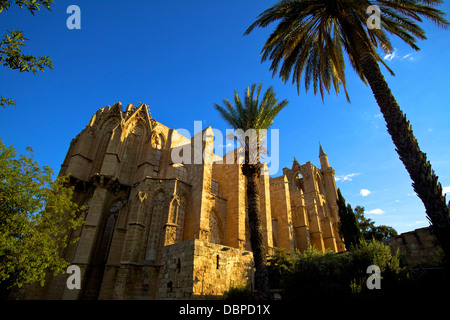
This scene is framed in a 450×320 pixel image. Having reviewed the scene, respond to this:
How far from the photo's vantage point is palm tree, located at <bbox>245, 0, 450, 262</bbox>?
613 centimetres

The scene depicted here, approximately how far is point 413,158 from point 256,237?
6353mm

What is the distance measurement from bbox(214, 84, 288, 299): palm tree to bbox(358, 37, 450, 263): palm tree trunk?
5083 millimetres

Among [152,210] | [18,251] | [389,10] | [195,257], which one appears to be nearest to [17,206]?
[18,251]

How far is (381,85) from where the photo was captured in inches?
303

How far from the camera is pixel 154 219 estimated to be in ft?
44.2

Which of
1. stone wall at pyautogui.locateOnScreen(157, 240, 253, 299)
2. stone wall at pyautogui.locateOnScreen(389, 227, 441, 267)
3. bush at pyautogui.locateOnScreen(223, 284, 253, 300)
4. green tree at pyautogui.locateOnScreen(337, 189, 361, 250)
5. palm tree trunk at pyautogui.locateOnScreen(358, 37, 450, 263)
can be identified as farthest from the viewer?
green tree at pyautogui.locateOnScreen(337, 189, 361, 250)

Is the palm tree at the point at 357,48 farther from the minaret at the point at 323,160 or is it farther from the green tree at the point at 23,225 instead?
the minaret at the point at 323,160

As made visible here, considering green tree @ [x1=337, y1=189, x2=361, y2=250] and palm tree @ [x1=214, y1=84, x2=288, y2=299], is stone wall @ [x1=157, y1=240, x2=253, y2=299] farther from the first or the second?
green tree @ [x1=337, y1=189, x2=361, y2=250]

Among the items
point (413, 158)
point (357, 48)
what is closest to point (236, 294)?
point (413, 158)

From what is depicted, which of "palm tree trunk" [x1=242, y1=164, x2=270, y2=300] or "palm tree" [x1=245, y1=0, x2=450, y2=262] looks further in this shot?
"palm tree trunk" [x1=242, y1=164, x2=270, y2=300]

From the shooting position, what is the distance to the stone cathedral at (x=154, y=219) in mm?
9867

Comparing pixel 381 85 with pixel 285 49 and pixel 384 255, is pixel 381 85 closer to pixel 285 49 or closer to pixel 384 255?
pixel 285 49

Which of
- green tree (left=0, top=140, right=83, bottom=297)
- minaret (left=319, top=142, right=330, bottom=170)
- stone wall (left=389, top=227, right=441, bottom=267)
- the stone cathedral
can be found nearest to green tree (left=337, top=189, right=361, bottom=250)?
the stone cathedral

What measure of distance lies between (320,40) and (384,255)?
9202 mm
